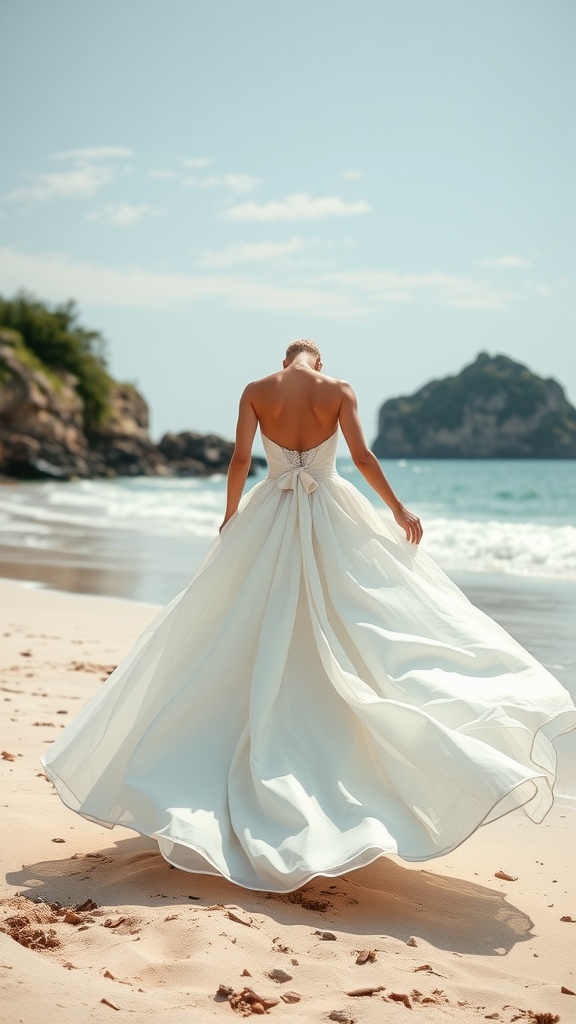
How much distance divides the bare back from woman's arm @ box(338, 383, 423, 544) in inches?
1.8

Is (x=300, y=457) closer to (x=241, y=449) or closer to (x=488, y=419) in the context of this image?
(x=241, y=449)

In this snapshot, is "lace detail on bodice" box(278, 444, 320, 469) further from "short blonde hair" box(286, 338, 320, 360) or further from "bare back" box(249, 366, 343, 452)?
"short blonde hair" box(286, 338, 320, 360)

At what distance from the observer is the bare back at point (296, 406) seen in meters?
4.21

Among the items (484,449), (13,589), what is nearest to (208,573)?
(13,589)

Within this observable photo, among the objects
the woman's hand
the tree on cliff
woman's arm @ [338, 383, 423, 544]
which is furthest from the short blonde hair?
the tree on cliff

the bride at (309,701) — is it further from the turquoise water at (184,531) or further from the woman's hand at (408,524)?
the turquoise water at (184,531)

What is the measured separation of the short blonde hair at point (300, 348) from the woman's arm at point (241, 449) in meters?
0.31

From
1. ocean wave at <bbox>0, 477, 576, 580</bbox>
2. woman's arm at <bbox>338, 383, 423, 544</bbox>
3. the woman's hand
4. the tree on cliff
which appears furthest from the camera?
the tree on cliff

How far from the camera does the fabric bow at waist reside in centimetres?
421

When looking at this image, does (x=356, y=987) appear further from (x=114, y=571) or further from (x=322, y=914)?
(x=114, y=571)

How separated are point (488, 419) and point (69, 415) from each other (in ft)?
226

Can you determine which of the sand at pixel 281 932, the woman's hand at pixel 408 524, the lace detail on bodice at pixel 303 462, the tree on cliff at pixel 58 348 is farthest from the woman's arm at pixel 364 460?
the tree on cliff at pixel 58 348

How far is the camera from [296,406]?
4246 millimetres

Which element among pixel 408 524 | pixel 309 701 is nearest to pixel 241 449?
pixel 408 524
